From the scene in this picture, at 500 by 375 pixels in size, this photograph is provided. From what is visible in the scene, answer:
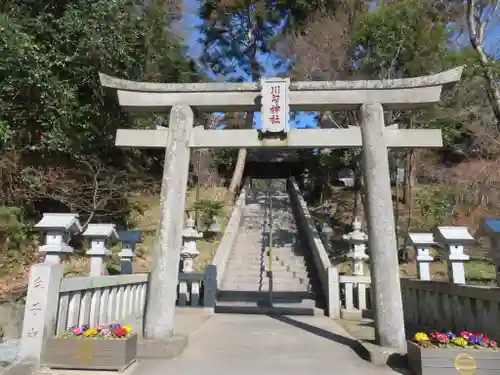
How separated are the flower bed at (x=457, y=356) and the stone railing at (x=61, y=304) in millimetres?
4226

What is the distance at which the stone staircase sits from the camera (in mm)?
10250

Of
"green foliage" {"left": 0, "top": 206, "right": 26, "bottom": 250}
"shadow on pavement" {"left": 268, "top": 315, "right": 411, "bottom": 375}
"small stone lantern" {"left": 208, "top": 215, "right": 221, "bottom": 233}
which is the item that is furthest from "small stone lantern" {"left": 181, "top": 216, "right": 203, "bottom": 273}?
"green foliage" {"left": 0, "top": 206, "right": 26, "bottom": 250}

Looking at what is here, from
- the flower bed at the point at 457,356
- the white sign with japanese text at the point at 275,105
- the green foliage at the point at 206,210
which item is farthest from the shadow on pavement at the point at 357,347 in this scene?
the green foliage at the point at 206,210

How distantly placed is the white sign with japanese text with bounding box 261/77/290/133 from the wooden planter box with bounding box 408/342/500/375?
3657mm

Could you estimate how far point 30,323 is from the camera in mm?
4391

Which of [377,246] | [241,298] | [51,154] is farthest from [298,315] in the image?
[51,154]

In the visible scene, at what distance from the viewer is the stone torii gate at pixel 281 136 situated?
5680 mm

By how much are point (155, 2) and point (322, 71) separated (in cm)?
637

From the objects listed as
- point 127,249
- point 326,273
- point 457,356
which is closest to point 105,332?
point 457,356

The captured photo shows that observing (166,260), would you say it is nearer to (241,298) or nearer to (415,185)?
(241,298)

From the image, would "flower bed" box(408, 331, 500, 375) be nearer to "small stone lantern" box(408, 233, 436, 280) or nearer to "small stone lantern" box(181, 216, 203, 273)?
"small stone lantern" box(408, 233, 436, 280)

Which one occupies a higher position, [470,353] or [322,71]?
[322,71]

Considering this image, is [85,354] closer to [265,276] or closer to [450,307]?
[450,307]

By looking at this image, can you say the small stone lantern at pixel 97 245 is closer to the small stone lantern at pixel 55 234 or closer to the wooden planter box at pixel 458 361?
the small stone lantern at pixel 55 234
